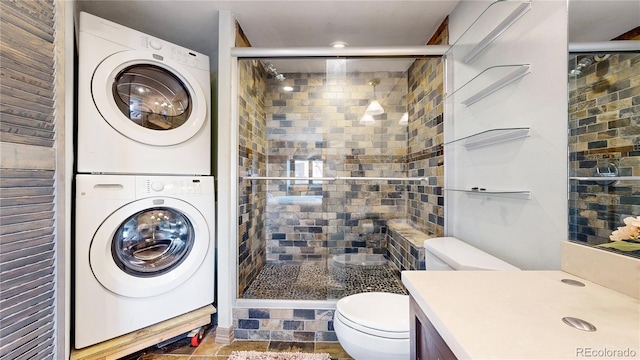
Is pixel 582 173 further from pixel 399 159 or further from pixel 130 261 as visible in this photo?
pixel 130 261

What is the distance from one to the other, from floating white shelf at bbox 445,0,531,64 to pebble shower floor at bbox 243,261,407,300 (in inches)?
69.4

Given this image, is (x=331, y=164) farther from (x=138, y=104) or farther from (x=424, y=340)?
(x=424, y=340)

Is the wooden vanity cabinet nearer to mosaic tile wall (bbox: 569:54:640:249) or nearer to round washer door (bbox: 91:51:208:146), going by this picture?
mosaic tile wall (bbox: 569:54:640:249)

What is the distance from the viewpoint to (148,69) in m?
1.52

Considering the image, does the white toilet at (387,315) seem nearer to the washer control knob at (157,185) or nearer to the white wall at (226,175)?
the white wall at (226,175)

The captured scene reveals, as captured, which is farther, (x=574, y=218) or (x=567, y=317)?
(x=574, y=218)

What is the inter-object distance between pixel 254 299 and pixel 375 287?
981 mm

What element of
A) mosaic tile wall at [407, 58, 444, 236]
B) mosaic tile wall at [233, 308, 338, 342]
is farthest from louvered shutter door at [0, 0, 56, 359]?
mosaic tile wall at [407, 58, 444, 236]

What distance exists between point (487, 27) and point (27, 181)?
237cm

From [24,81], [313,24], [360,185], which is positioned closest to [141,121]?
[24,81]

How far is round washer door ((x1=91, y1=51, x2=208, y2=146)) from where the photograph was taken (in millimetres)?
1357

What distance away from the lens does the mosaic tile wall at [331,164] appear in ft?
8.14

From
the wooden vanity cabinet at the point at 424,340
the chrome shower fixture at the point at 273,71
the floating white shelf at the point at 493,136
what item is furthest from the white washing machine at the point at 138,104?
the floating white shelf at the point at 493,136

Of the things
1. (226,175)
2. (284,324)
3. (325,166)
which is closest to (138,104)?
(226,175)
